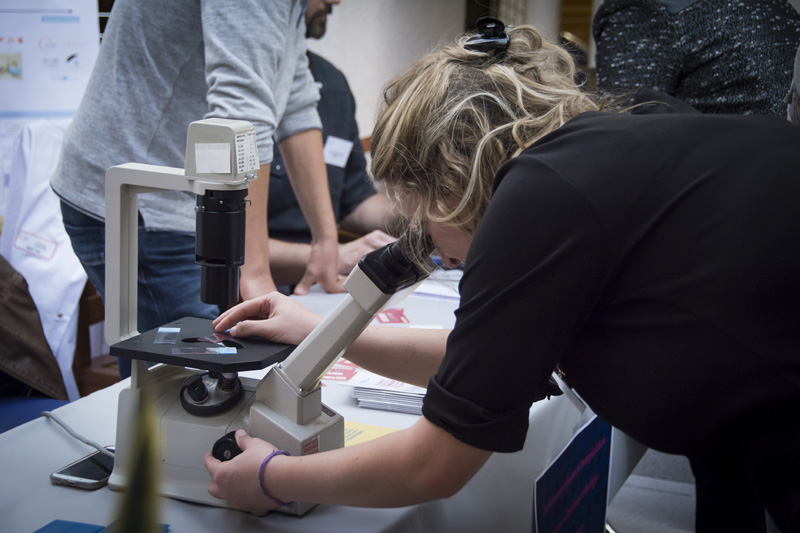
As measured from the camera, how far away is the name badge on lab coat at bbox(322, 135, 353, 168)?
9.37 ft

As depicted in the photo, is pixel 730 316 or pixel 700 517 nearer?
pixel 730 316

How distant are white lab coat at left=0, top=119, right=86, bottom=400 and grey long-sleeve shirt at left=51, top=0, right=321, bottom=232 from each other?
0.97 m

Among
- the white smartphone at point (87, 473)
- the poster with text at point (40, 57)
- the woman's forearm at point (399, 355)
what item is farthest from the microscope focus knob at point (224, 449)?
the poster with text at point (40, 57)

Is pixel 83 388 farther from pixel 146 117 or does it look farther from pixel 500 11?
pixel 500 11

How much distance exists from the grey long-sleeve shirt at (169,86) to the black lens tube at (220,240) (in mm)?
538

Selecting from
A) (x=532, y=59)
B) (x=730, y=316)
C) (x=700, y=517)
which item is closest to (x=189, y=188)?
(x=532, y=59)

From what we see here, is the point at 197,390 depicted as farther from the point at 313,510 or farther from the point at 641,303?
the point at 641,303

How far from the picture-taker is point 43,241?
2.36 metres

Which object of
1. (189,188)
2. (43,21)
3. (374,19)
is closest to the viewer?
(189,188)

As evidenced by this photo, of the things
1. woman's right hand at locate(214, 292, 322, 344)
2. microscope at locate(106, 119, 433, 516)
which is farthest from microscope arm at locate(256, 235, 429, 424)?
woman's right hand at locate(214, 292, 322, 344)

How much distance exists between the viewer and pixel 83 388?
2.51 metres

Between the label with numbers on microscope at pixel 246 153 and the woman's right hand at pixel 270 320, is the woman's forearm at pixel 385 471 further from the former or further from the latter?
the label with numbers on microscope at pixel 246 153

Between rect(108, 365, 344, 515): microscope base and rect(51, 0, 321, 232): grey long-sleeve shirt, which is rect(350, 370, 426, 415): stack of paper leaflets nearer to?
rect(108, 365, 344, 515): microscope base

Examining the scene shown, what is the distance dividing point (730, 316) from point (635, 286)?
81 mm
